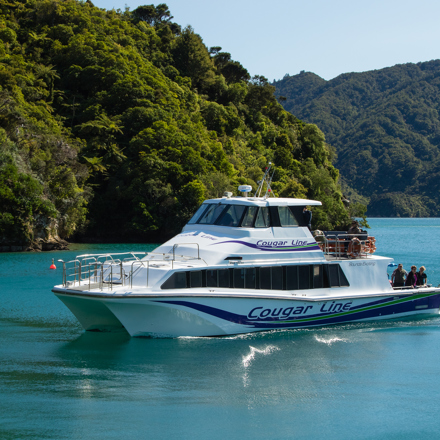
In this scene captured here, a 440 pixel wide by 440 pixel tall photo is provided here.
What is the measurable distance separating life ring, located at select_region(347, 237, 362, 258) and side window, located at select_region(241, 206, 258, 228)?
3.56 m

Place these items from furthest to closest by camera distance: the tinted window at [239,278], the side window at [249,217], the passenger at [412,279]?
the passenger at [412,279], the side window at [249,217], the tinted window at [239,278]

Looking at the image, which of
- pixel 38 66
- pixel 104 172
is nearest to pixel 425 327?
pixel 104 172

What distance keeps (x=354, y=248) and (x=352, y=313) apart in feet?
6.71

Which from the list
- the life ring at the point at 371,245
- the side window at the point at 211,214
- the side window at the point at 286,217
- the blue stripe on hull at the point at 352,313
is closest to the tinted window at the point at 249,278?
the blue stripe on hull at the point at 352,313

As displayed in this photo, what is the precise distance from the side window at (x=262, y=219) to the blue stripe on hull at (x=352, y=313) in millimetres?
2666

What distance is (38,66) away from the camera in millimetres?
63531

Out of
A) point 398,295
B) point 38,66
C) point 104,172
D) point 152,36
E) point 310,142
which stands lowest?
point 398,295

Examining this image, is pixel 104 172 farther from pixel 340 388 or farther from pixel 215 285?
pixel 340 388

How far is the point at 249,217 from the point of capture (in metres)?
15.8

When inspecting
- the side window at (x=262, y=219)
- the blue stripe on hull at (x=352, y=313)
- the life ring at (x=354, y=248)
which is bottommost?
the blue stripe on hull at (x=352, y=313)

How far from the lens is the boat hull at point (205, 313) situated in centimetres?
1373

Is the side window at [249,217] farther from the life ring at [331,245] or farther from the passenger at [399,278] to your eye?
the passenger at [399,278]

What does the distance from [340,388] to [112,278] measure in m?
6.62

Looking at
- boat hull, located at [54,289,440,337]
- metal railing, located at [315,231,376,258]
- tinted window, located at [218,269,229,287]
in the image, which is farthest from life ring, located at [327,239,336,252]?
tinted window, located at [218,269,229,287]
